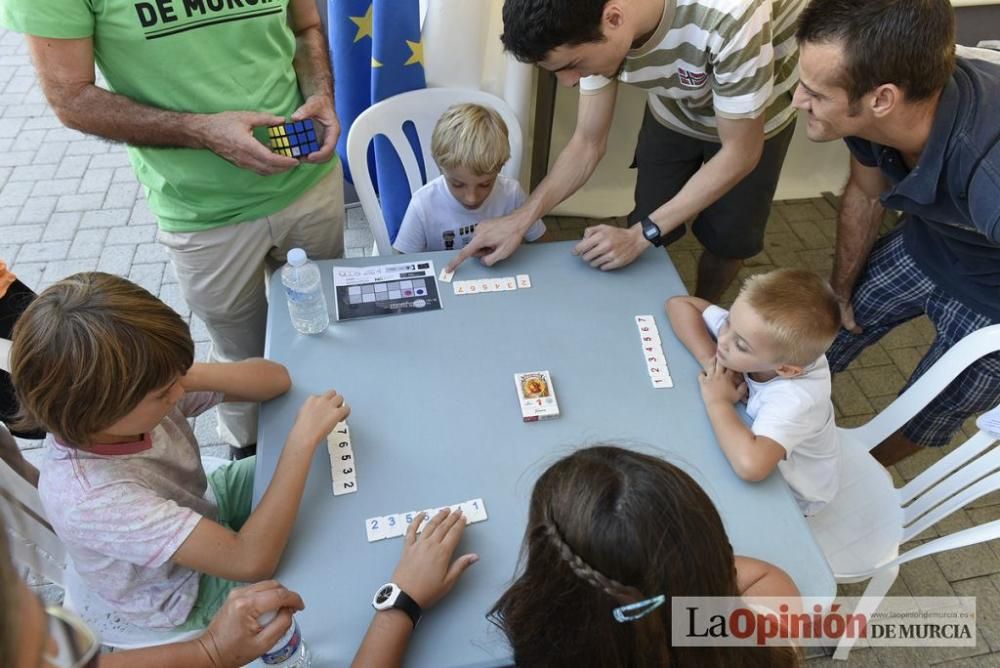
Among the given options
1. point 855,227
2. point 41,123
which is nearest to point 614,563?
point 855,227

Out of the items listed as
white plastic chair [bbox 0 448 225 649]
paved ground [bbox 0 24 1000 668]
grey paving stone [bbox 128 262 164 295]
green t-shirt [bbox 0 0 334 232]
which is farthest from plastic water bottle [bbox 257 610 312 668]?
grey paving stone [bbox 128 262 164 295]

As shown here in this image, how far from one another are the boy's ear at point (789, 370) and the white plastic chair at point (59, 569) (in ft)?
4.29

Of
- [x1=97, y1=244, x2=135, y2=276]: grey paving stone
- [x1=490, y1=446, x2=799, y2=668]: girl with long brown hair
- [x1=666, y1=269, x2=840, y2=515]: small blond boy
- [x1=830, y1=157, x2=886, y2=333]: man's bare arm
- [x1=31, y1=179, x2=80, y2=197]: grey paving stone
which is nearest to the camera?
[x1=490, y1=446, x2=799, y2=668]: girl with long brown hair

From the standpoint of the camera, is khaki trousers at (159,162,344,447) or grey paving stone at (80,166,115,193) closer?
khaki trousers at (159,162,344,447)

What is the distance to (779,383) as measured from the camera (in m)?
1.38

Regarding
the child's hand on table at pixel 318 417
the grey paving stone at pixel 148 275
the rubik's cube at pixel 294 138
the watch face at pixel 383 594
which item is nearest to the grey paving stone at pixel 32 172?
the grey paving stone at pixel 148 275

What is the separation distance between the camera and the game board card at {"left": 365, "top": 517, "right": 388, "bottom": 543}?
1.18 m

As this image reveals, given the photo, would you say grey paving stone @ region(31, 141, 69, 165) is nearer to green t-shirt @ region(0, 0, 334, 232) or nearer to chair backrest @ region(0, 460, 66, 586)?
green t-shirt @ region(0, 0, 334, 232)

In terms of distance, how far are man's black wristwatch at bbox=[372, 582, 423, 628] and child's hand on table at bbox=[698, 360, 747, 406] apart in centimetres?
74

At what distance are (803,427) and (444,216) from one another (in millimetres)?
1176

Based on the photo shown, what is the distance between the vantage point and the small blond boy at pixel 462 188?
5.89 feet

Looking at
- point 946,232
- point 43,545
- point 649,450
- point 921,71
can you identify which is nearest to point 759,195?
point 946,232

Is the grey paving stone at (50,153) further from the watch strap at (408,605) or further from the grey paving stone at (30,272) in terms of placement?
the watch strap at (408,605)

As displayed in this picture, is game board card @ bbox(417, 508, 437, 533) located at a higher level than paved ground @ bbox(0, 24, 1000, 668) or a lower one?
higher
